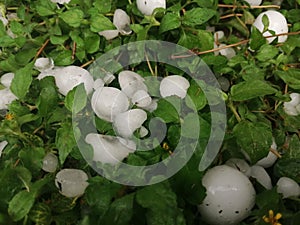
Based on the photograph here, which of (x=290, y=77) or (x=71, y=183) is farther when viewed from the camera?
(x=290, y=77)

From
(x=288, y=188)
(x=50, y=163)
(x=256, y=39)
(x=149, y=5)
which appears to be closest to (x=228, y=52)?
(x=256, y=39)

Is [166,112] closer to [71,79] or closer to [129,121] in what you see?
[129,121]

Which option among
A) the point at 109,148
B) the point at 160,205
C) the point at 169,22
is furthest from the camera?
the point at 169,22

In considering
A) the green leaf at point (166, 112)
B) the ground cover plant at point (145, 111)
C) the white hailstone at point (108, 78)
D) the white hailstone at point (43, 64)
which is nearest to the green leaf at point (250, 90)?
the ground cover plant at point (145, 111)

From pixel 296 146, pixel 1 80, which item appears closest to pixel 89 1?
pixel 1 80

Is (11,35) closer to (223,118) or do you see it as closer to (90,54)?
(90,54)

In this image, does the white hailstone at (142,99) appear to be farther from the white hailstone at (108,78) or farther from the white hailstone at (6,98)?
the white hailstone at (6,98)
